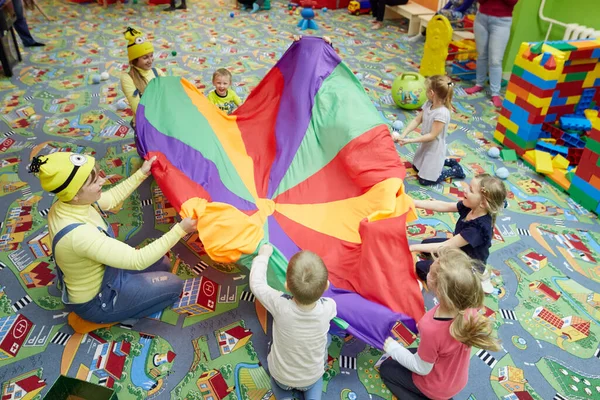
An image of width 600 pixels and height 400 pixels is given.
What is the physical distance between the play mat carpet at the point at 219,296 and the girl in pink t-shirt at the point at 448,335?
0.27 m

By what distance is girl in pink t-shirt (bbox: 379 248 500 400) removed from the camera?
160 centimetres

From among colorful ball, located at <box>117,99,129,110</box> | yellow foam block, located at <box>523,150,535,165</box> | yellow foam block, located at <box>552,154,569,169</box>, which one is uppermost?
yellow foam block, located at <box>552,154,569,169</box>

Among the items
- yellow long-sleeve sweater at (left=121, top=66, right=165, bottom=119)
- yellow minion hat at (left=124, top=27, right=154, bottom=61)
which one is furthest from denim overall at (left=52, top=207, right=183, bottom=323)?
yellow minion hat at (left=124, top=27, right=154, bottom=61)

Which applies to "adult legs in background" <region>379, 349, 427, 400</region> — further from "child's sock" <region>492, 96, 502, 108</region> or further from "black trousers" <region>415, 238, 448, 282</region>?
"child's sock" <region>492, 96, 502, 108</region>

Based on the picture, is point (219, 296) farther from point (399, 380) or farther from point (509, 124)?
point (509, 124)

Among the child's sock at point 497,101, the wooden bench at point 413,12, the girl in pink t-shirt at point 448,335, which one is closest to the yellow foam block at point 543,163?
the child's sock at point 497,101

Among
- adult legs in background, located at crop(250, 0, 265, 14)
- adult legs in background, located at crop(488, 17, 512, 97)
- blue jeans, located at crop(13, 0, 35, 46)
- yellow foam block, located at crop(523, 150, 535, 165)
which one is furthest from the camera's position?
adult legs in background, located at crop(250, 0, 265, 14)

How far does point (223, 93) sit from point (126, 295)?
1856 mm

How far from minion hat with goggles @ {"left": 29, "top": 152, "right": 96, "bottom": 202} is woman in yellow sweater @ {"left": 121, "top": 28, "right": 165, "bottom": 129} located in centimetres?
136

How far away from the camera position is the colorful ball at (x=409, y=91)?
4316mm

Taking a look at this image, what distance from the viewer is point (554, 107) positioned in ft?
12.1

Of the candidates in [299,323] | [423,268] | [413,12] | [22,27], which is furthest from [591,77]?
[22,27]

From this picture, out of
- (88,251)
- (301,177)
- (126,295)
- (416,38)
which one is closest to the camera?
(88,251)

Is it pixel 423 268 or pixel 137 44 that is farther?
pixel 137 44
